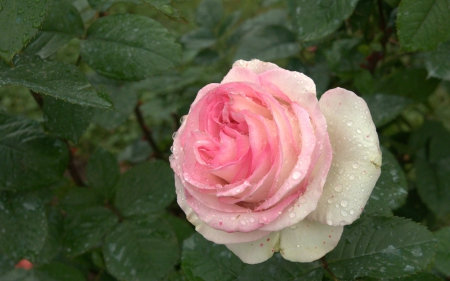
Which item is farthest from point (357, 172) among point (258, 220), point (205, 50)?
point (205, 50)

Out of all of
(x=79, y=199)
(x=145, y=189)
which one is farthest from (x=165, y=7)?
(x=79, y=199)

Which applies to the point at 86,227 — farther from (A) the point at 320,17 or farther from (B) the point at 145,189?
(A) the point at 320,17

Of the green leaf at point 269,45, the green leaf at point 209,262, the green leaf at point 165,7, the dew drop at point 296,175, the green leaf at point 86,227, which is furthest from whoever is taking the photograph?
the green leaf at point 269,45

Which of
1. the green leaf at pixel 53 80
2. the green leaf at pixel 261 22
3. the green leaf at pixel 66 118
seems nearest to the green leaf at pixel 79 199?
the green leaf at pixel 66 118

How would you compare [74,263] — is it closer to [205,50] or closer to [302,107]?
[205,50]

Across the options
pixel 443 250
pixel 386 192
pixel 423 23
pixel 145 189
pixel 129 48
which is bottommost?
pixel 145 189

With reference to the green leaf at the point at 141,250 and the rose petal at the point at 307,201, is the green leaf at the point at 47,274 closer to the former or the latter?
the green leaf at the point at 141,250
